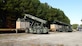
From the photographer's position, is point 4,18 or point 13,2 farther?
point 4,18

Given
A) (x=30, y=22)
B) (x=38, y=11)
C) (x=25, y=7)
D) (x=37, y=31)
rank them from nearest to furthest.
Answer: (x=37, y=31) < (x=30, y=22) < (x=25, y=7) < (x=38, y=11)

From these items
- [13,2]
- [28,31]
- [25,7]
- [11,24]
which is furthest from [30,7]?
[28,31]

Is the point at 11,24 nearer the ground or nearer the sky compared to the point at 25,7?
nearer the ground

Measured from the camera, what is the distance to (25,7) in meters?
76.9

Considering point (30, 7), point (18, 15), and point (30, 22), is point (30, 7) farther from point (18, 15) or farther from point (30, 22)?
point (30, 22)

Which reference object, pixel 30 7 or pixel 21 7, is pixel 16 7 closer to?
pixel 21 7

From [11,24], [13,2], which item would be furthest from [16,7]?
[11,24]

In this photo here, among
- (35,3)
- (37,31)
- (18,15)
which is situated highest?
(35,3)

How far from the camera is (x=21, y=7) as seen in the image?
69.9 m

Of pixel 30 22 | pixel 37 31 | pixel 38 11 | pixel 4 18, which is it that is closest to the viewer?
pixel 37 31

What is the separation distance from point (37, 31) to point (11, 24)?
30784mm

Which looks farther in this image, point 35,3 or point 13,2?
point 35,3

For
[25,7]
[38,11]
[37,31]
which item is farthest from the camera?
[38,11]

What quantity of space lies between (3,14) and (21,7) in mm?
6048
